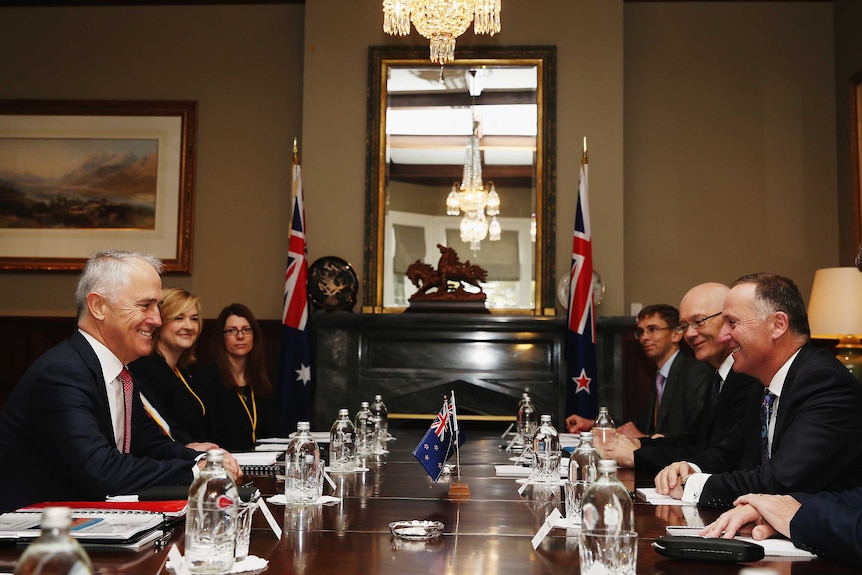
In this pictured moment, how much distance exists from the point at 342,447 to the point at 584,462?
1.13 m

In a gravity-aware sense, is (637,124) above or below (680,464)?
above

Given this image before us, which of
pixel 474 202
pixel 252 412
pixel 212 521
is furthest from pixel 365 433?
pixel 474 202

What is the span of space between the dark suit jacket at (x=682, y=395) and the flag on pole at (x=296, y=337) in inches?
105

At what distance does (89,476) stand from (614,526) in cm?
146

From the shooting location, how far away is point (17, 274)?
23.3 feet

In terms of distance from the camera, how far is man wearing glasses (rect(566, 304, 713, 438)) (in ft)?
14.0

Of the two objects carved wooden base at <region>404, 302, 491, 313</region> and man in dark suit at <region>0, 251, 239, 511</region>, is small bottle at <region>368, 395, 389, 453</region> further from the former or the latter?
carved wooden base at <region>404, 302, 491, 313</region>

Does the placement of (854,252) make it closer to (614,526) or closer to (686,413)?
(686,413)

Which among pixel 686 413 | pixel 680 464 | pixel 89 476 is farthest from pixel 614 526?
pixel 686 413

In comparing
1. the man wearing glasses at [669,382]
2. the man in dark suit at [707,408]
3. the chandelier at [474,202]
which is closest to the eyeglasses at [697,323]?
the man in dark suit at [707,408]

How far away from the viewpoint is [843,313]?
17.0ft

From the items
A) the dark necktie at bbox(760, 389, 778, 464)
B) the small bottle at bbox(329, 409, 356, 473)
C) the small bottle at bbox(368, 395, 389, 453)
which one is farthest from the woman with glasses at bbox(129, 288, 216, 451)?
the dark necktie at bbox(760, 389, 778, 464)

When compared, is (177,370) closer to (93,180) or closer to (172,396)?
(172,396)

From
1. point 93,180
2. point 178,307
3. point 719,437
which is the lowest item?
point 719,437
